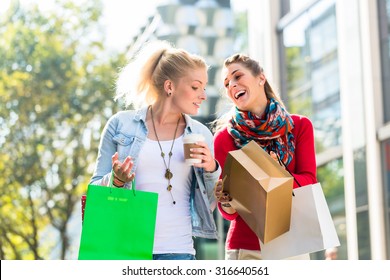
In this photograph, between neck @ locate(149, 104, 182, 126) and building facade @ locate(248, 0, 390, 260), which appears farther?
building facade @ locate(248, 0, 390, 260)

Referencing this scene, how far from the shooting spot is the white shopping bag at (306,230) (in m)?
4.37

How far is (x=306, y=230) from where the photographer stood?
4414 millimetres

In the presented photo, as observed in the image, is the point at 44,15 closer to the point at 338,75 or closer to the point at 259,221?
the point at 338,75

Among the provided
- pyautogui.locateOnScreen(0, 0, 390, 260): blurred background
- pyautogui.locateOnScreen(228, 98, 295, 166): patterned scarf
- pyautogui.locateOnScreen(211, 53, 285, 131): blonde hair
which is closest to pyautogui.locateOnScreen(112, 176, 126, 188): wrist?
pyautogui.locateOnScreen(228, 98, 295, 166): patterned scarf

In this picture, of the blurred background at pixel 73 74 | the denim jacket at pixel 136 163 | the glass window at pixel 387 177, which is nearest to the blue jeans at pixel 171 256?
the denim jacket at pixel 136 163

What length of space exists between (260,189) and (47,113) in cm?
1878

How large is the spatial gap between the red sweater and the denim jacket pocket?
535 millimetres

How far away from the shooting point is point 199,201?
14.9 feet

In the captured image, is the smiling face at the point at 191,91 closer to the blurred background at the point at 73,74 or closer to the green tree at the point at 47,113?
the blurred background at the point at 73,74

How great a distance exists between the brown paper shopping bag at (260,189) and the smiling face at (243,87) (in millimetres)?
487

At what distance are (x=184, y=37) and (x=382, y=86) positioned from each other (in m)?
10.1

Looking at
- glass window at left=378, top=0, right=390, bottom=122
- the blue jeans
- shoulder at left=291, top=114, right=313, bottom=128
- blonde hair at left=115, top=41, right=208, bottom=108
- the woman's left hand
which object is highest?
glass window at left=378, top=0, right=390, bottom=122

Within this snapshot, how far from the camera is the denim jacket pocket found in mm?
4555

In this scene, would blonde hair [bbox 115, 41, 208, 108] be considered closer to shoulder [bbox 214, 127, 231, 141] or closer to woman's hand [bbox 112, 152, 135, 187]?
shoulder [bbox 214, 127, 231, 141]
